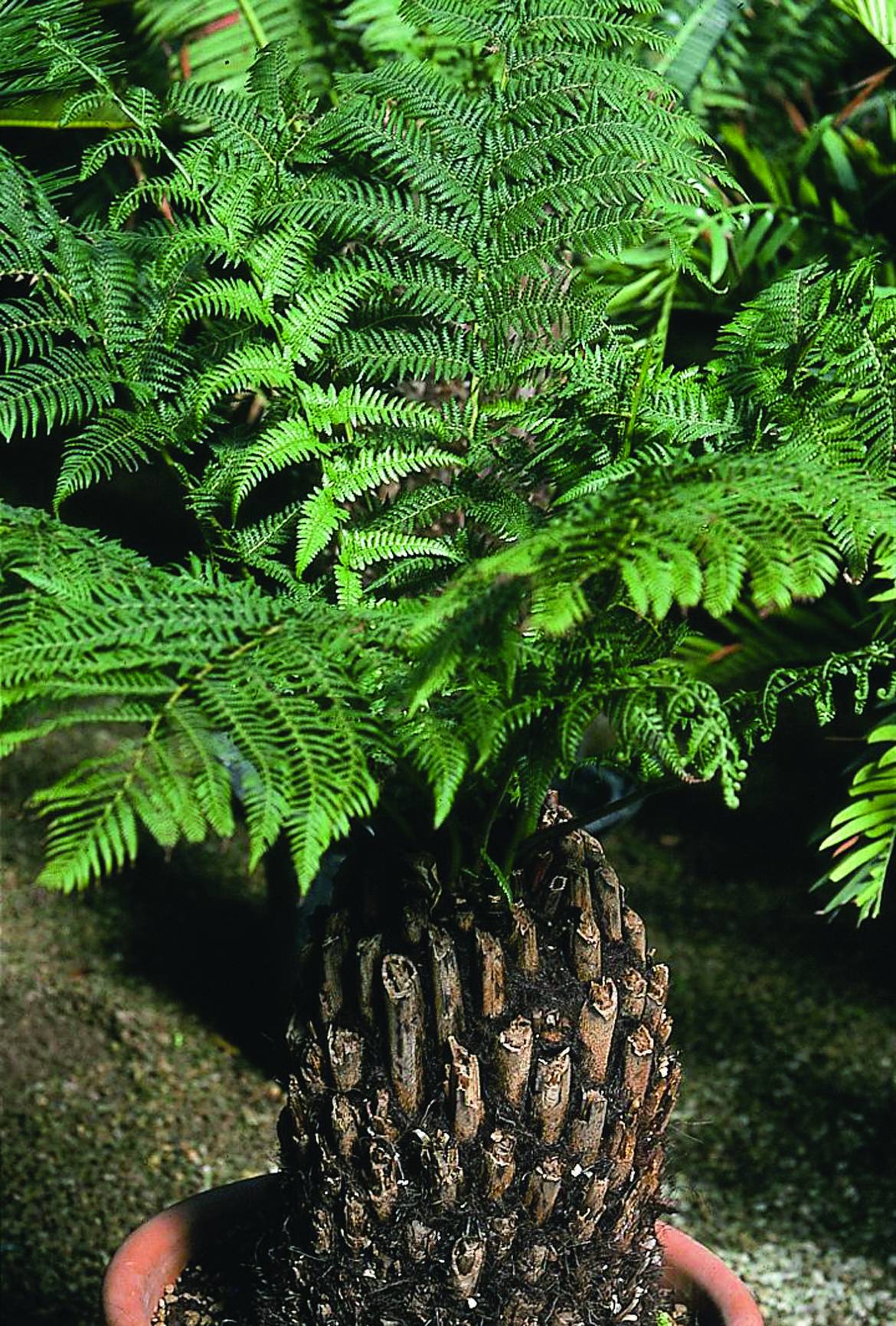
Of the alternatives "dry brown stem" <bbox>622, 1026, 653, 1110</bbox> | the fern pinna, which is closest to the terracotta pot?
the fern pinna

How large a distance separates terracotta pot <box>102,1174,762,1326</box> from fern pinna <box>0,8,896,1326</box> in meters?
0.08

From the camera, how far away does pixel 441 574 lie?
3.59 ft

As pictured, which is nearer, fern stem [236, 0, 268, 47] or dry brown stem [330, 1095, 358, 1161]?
dry brown stem [330, 1095, 358, 1161]

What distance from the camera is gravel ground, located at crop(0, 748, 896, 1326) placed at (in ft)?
6.16

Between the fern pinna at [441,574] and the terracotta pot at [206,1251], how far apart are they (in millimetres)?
81

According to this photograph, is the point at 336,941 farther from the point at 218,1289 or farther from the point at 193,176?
the point at 193,176

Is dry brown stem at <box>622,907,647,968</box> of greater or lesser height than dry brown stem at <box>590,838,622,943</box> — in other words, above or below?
below

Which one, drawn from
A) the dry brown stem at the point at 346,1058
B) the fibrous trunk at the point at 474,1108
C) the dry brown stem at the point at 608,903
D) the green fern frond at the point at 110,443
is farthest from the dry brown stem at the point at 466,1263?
the green fern frond at the point at 110,443

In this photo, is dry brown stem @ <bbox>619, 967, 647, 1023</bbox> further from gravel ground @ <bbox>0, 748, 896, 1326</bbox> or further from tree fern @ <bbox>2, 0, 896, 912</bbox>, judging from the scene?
gravel ground @ <bbox>0, 748, 896, 1326</bbox>

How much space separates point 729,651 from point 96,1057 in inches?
45.0

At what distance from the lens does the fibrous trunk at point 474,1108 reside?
976 millimetres

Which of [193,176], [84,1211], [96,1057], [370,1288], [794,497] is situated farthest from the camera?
[96,1057]

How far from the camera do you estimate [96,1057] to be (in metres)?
2.19

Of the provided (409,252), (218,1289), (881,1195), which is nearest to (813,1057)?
(881,1195)
